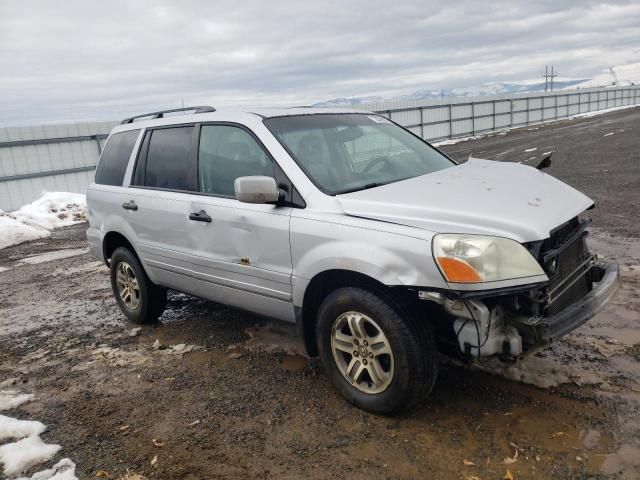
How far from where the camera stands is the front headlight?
8.57 feet

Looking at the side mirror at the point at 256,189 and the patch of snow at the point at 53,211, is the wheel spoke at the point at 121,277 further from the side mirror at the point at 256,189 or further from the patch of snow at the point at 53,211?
the patch of snow at the point at 53,211

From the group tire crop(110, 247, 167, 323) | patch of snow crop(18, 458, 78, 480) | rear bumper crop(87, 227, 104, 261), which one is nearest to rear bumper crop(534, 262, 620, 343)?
patch of snow crop(18, 458, 78, 480)

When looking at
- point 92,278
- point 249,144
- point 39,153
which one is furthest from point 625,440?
point 39,153

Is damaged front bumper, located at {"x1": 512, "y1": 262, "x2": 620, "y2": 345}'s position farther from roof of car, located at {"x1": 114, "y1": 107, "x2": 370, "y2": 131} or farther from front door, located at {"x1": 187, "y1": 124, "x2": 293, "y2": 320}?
roof of car, located at {"x1": 114, "y1": 107, "x2": 370, "y2": 131}

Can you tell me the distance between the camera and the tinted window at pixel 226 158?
3.67m

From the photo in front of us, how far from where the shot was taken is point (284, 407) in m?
3.35

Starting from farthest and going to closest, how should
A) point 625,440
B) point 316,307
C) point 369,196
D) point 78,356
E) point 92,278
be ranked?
point 92,278 → point 78,356 → point 316,307 → point 369,196 → point 625,440

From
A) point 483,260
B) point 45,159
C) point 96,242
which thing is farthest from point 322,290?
point 45,159

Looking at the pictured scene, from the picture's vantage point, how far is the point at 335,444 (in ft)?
9.53

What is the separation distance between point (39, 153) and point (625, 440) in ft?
49.4

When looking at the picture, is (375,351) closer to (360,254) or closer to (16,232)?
(360,254)

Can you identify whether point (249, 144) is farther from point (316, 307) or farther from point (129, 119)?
point (129, 119)

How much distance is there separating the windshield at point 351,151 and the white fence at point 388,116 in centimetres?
1251

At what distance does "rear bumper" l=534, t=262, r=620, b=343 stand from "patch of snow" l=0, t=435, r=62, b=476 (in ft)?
9.30
